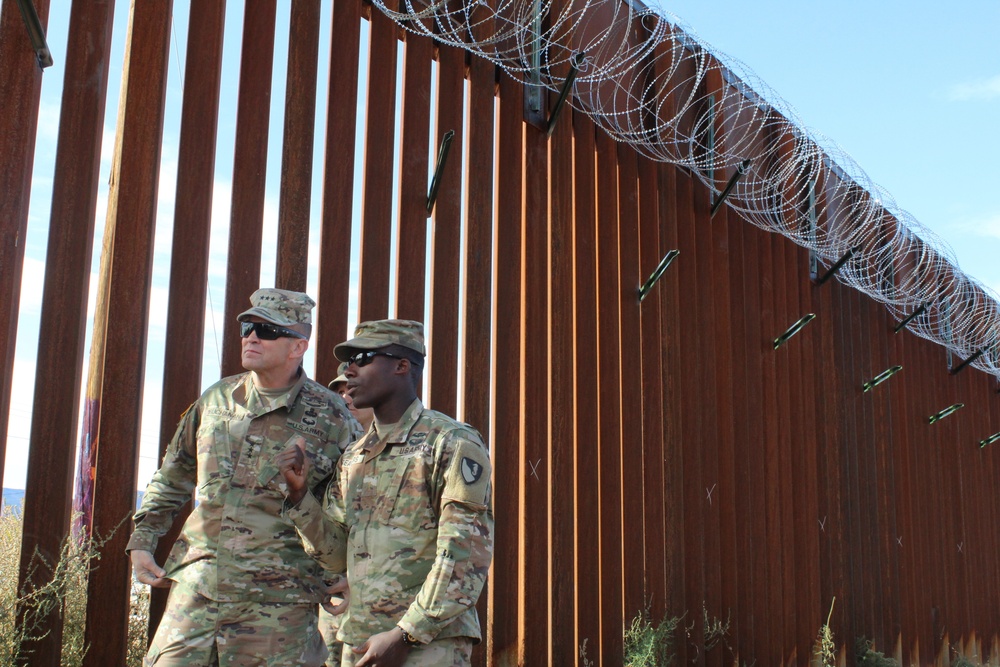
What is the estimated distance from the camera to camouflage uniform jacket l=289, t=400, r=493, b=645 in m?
2.82

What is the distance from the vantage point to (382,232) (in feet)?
16.3

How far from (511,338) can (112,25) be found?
2459 millimetres

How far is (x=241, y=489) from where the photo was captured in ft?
11.0

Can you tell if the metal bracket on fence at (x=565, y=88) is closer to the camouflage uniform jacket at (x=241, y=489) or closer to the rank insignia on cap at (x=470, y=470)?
the camouflage uniform jacket at (x=241, y=489)

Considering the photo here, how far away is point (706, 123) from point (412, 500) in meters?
5.58

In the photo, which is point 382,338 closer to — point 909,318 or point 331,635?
point 331,635

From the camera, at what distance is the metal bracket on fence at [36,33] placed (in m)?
3.74

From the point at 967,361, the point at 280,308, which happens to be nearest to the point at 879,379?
the point at 967,361

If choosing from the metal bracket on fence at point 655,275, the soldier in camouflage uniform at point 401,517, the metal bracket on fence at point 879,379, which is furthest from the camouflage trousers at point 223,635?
the metal bracket on fence at point 879,379

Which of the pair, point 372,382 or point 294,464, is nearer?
point 294,464

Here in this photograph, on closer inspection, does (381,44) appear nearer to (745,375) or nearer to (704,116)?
(704,116)

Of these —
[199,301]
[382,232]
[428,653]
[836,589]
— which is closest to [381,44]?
[382,232]

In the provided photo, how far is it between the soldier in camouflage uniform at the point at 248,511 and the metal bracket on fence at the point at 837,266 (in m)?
6.44

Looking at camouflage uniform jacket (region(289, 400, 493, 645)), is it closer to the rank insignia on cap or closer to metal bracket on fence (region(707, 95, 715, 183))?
the rank insignia on cap
